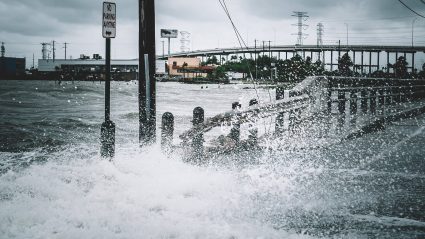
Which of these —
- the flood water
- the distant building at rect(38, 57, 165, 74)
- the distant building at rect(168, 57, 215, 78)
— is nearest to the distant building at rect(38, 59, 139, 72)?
the distant building at rect(38, 57, 165, 74)

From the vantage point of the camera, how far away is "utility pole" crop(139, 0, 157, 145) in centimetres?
771

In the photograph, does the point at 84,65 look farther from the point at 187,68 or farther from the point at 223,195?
Result: the point at 223,195

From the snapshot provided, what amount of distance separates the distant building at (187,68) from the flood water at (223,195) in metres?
141

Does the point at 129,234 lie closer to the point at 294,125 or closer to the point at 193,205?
the point at 193,205

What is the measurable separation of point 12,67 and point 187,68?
2411 inches

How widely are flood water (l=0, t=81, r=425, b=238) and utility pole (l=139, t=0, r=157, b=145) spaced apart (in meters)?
0.35

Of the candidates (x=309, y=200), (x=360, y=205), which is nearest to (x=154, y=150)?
(x=309, y=200)

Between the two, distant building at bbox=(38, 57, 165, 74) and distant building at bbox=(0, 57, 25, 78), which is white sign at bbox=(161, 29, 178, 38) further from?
distant building at bbox=(0, 57, 25, 78)

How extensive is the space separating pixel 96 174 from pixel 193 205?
8.43 feet

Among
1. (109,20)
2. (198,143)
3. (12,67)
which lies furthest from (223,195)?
(12,67)

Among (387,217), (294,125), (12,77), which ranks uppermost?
(12,77)

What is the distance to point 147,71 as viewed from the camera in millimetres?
7746

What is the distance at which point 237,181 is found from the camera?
5805 mm

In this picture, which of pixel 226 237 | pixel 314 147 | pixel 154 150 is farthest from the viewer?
pixel 314 147
